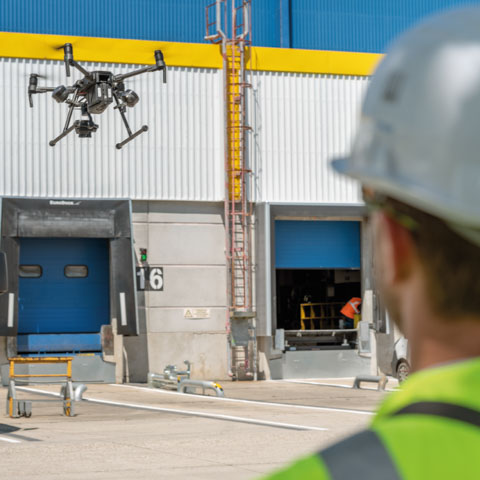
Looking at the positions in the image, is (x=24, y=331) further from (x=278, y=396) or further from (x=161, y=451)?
(x=161, y=451)

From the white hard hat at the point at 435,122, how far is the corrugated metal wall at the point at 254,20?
3215 centimetres

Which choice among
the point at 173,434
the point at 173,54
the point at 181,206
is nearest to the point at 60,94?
the point at 173,54

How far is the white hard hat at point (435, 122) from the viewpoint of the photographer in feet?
3.87

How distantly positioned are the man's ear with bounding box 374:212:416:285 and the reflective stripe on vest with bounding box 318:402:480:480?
0.61 feet

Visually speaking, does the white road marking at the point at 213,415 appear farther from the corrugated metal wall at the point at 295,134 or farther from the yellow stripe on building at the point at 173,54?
the yellow stripe on building at the point at 173,54

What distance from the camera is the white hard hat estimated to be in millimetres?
1180

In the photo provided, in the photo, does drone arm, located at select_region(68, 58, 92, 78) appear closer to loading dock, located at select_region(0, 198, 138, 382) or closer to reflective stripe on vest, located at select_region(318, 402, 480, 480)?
loading dock, located at select_region(0, 198, 138, 382)

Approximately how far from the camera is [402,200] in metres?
1.26

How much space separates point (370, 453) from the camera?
108cm

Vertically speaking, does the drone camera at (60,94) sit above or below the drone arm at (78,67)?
below

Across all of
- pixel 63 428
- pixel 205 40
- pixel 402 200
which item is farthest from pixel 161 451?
pixel 205 40

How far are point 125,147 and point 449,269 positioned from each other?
1151 inches

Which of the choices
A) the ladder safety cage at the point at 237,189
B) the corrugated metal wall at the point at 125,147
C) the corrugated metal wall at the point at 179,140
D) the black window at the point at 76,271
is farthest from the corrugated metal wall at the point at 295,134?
the black window at the point at 76,271

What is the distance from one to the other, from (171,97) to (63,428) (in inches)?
639
